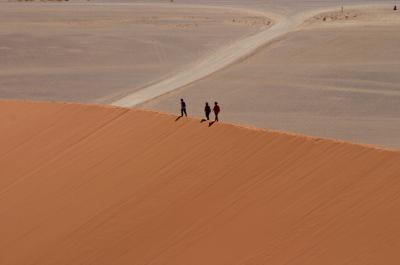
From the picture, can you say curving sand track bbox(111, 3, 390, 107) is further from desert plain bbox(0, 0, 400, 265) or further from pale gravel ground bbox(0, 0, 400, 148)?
pale gravel ground bbox(0, 0, 400, 148)

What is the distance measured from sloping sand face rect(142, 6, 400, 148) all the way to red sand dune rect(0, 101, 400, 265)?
30.0 ft

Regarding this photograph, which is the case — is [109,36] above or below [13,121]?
below

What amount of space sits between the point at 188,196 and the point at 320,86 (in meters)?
20.7

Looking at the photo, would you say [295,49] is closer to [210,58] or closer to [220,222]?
[210,58]

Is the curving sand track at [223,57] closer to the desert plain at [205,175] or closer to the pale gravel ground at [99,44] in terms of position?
the desert plain at [205,175]

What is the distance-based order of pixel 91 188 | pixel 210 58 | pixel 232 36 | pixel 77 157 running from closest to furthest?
pixel 91 188, pixel 77 157, pixel 210 58, pixel 232 36

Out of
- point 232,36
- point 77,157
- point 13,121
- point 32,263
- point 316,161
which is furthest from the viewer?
point 232,36

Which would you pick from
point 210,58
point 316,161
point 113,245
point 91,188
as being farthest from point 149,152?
point 210,58

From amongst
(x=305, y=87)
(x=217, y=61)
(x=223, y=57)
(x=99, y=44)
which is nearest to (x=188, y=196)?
(x=305, y=87)

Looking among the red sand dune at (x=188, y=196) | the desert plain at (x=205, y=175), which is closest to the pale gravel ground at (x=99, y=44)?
the desert plain at (x=205, y=175)

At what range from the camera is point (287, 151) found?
15984 millimetres

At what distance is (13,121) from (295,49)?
80.0 ft

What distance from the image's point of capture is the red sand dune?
45.6ft

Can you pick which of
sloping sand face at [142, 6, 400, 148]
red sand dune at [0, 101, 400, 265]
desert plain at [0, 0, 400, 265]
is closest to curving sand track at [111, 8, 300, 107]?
desert plain at [0, 0, 400, 265]
